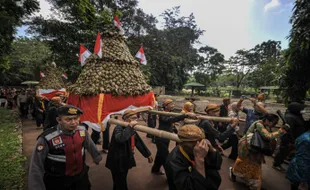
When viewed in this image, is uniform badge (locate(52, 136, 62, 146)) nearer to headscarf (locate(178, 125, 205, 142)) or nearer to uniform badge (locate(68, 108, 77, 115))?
uniform badge (locate(68, 108, 77, 115))

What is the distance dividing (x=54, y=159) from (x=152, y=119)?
601 centimetres

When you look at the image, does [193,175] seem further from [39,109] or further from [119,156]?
[39,109]

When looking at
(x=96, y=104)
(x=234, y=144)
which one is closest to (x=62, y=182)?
(x=96, y=104)

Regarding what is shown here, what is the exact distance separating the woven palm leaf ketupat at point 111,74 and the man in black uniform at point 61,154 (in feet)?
2.65

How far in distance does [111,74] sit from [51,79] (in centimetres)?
890

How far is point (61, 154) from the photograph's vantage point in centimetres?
217

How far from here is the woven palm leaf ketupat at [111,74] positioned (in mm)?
3068

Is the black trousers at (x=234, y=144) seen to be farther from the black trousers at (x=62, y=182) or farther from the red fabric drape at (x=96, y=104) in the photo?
the black trousers at (x=62, y=182)

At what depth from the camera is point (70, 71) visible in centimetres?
951

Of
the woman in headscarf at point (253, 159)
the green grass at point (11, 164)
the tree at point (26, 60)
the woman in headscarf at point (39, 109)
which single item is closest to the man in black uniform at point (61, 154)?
the green grass at point (11, 164)

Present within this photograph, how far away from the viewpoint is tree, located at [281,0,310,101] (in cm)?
407

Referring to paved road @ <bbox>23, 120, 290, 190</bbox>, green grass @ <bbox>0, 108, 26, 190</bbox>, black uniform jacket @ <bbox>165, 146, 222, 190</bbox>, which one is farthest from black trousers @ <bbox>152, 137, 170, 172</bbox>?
green grass @ <bbox>0, 108, 26, 190</bbox>

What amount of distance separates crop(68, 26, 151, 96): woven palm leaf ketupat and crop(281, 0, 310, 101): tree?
3.97m

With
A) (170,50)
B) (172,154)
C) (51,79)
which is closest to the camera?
(172,154)
